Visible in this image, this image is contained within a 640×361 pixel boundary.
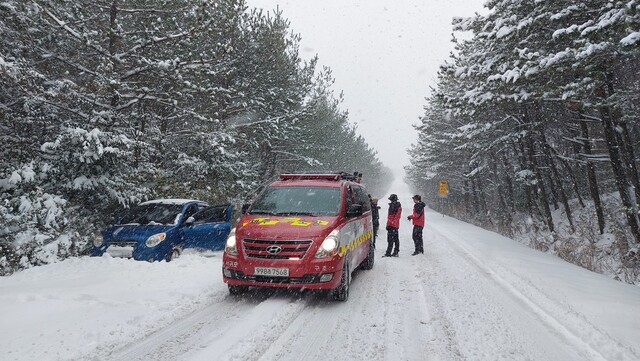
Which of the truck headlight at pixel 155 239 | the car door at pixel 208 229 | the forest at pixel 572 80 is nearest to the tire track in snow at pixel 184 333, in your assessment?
the truck headlight at pixel 155 239

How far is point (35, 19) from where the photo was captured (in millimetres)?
10312

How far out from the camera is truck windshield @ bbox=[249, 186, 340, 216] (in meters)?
6.98

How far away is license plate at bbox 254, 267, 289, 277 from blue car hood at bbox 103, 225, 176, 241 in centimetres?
399

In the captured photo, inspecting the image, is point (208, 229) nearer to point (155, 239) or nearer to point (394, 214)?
point (155, 239)

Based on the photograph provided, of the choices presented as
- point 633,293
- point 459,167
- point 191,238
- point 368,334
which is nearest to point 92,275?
point 191,238

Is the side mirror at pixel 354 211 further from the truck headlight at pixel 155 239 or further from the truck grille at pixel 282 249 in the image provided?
the truck headlight at pixel 155 239

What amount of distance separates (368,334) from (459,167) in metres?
31.9

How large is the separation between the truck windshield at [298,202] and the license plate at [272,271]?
1189 millimetres

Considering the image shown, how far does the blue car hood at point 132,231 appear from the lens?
8.77 metres

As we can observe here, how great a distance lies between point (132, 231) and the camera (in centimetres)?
897

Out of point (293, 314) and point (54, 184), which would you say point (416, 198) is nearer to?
point (293, 314)

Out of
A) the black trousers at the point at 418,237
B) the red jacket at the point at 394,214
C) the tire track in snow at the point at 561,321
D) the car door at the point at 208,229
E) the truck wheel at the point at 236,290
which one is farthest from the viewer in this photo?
the black trousers at the point at 418,237

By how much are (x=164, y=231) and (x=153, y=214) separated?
968 millimetres

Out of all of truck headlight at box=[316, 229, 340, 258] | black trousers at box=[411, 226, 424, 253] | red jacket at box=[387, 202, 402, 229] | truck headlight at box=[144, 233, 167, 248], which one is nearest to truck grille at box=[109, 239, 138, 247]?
truck headlight at box=[144, 233, 167, 248]
